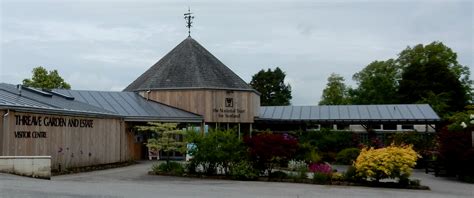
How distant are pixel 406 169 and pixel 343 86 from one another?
5967 cm

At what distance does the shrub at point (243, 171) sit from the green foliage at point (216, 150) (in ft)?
0.86

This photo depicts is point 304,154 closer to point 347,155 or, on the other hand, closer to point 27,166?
point 27,166

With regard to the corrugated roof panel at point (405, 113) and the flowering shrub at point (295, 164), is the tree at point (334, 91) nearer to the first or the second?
the corrugated roof panel at point (405, 113)

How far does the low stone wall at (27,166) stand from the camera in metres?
16.9

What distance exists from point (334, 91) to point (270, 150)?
187 feet

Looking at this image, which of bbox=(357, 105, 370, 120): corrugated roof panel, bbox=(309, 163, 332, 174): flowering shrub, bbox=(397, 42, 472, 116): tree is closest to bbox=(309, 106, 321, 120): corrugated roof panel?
bbox=(357, 105, 370, 120): corrugated roof panel

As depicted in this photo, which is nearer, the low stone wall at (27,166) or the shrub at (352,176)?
the low stone wall at (27,166)

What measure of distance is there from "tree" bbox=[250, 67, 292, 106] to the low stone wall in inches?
2276

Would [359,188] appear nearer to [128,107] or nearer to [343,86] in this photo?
[128,107]

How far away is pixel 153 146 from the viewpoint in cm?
2345

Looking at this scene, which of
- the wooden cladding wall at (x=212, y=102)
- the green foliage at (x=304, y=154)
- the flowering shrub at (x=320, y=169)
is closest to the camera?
the flowering shrub at (x=320, y=169)

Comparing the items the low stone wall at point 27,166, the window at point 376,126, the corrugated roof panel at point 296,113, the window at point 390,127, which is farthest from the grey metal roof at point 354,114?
the low stone wall at point 27,166

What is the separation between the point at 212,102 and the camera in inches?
1366

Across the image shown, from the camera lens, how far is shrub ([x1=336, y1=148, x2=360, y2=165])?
106 feet
